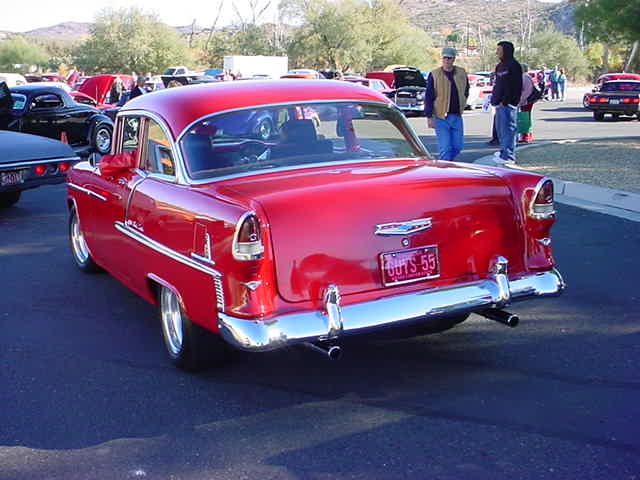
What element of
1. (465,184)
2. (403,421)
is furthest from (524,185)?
(403,421)

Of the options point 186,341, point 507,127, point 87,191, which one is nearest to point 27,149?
point 87,191

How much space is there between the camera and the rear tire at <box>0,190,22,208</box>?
1108 cm

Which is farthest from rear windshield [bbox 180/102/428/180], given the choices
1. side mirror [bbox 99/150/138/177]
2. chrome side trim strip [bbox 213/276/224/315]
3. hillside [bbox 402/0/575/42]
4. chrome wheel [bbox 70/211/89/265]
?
hillside [bbox 402/0/575/42]

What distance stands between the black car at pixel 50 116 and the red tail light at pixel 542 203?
1168 cm

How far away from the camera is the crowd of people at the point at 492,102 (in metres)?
11.3

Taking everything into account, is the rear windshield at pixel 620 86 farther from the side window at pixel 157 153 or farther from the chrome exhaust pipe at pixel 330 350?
the chrome exhaust pipe at pixel 330 350

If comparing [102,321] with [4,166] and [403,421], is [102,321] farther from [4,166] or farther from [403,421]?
[4,166]

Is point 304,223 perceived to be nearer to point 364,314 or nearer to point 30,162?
point 364,314

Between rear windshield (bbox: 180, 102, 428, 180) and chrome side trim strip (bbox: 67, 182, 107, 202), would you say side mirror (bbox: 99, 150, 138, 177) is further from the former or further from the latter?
rear windshield (bbox: 180, 102, 428, 180)

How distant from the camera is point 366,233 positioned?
4.25 meters

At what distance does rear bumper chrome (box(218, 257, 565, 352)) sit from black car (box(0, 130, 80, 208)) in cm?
653

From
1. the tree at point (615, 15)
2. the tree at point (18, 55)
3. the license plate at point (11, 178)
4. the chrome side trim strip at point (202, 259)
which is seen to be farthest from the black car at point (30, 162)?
the tree at point (18, 55)

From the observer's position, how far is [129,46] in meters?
67.4

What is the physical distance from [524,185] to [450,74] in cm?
698
